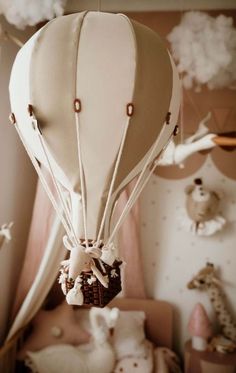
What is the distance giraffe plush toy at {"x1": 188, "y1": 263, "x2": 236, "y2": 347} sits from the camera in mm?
2322

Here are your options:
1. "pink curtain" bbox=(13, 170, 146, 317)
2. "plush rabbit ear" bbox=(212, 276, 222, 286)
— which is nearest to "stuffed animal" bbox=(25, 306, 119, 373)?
"pink curtain" bbox=(13, 170, 146, 317)

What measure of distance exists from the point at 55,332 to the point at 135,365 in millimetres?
457

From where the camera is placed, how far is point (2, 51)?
211 centimetres

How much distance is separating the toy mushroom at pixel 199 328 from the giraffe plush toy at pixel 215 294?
0.34 ft

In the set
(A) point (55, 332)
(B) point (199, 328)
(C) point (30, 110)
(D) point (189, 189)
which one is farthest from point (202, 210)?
(C) point (30, 110)

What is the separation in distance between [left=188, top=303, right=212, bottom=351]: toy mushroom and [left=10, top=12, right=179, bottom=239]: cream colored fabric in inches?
57.9

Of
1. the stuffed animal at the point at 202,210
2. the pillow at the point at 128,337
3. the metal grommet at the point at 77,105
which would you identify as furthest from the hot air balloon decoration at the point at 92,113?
the stuffed animal at the point at 202,210

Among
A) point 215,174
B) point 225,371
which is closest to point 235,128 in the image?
point 215,174

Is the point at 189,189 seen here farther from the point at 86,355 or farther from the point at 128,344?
the point at 86,355

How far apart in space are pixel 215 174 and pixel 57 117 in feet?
5.61

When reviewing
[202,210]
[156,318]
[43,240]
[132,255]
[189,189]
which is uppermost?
[189,189]

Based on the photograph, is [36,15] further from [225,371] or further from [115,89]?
[225,371]

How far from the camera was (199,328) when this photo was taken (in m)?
2.24

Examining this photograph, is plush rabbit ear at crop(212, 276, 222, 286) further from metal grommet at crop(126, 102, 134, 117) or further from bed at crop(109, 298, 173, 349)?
metal grommet at crop(126, 102, 134, 117)
